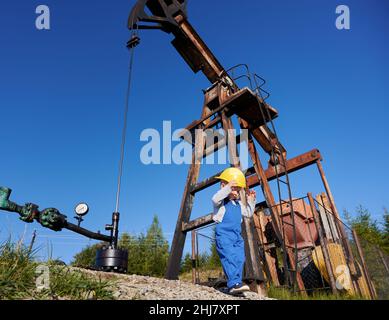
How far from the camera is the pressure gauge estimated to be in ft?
14.0

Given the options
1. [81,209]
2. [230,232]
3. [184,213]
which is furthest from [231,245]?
[184,213]

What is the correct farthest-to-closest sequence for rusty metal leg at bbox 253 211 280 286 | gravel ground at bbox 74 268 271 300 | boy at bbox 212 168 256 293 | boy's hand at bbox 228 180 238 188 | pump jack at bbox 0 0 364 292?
rusty metal leg at bbox 253 211 280 286 < pump jack at bbox 0 0 364 292 < boy's hand at bbox 228 180 238 188 < boy at bbox 212 168 256 293 < gravel ground at bbox 74 268 271 300

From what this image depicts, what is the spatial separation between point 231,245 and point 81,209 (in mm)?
2139

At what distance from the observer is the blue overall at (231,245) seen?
12.2 feet

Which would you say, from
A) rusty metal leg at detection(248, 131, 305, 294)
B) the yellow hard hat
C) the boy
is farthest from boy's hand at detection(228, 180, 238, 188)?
rusty metal leg at detection(248, 131, 305, 294)

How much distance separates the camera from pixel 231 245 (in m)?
3.86

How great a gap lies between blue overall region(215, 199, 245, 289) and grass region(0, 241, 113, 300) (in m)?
1.46

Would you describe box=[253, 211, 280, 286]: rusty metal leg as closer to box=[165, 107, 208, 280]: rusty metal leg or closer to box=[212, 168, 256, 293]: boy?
box=[165, 107, 208, 280]: rusty metal leg

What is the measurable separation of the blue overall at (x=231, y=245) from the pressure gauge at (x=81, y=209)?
1.85 meters

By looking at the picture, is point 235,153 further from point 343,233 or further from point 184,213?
point 343,233

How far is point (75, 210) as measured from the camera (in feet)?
14.1

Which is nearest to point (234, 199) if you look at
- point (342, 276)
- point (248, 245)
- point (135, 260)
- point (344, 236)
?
point (248, 245)
